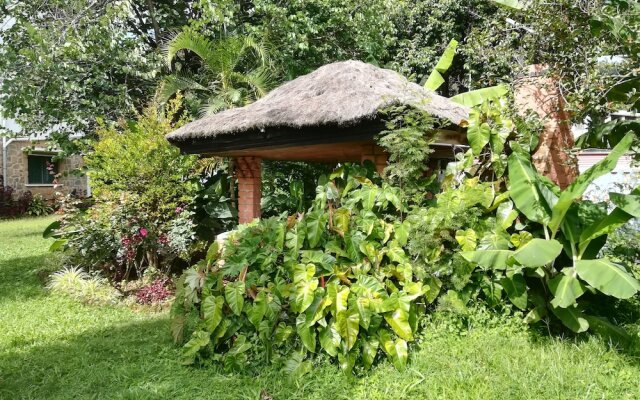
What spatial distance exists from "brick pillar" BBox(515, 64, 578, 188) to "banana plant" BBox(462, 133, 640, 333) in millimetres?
705

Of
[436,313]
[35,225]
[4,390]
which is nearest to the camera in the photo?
[4,390]

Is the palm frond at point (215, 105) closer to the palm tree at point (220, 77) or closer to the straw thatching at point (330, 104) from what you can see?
the palm tree at point (220, 77)

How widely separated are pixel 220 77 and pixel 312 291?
20.5 feet

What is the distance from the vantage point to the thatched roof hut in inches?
186

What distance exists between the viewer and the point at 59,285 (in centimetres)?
690

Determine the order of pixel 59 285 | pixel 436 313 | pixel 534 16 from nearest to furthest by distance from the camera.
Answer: pixel 436 313 → pixel 534 16 → pixel 59 285

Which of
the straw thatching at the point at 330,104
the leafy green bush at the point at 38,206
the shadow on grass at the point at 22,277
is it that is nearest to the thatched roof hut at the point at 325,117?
the straw thatching at the point at 330,104

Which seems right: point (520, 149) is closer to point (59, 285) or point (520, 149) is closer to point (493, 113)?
point (493, 113)

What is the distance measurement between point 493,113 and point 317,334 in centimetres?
272

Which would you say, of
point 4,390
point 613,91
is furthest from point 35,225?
point 613,91

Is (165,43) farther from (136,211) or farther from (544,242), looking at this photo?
(544,242)

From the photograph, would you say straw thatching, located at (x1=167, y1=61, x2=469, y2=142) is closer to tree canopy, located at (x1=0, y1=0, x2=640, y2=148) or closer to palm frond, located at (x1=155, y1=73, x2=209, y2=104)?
tree canopy, located at (x1=0, y1=0, x2=640, y2=148)

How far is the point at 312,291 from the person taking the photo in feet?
12.5

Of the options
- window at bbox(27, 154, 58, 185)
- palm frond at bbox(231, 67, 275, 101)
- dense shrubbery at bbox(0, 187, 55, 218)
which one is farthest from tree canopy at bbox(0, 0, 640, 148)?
window at bbox(27, 154, 58, 185)
